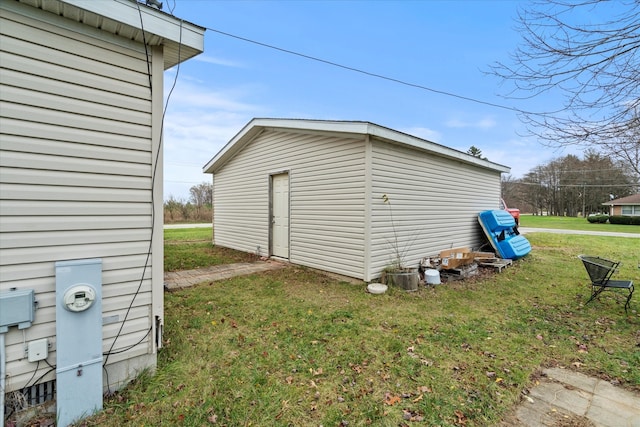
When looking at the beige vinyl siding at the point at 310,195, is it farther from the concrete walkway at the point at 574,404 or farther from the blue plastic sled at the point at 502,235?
the blue plastic sled at the point at 502,235

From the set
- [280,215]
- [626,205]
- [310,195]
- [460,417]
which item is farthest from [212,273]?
[626,205]

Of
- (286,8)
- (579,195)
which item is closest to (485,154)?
(579,195)

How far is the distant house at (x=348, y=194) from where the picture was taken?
5.59 metres

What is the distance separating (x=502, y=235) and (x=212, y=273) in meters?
7.69

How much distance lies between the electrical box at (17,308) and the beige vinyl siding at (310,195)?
4568mm

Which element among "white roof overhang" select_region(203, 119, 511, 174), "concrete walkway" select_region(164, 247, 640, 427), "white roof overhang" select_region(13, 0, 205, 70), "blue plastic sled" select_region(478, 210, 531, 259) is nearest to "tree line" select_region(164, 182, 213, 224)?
"white roof overhang" select_region(203, 119, 511, 174)

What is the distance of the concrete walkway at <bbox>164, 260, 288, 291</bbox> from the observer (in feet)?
18.0

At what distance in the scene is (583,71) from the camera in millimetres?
3088

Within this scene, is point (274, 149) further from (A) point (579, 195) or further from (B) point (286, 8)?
(A) point (579, 195)

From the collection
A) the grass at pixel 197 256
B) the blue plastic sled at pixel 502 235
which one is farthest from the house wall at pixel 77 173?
the blue plastic sled at pixel 502 235

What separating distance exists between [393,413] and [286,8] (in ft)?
29.2

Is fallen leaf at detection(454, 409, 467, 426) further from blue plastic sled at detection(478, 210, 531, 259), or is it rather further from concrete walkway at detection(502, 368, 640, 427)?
blue plastic sled at detection(478, 210, 531, 259)

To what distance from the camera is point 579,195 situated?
38.9 metres

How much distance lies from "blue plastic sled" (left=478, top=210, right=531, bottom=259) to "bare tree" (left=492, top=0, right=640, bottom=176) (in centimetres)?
465
